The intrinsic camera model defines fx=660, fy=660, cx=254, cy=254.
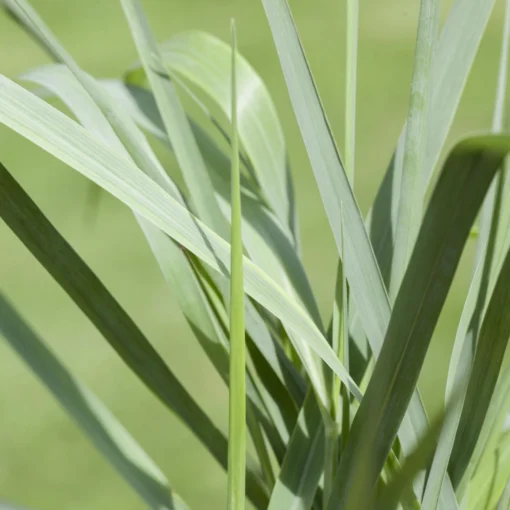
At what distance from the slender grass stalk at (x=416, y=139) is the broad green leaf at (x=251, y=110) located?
0.09 m

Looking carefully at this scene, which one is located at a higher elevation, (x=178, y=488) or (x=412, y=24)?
(x=412, y=24)

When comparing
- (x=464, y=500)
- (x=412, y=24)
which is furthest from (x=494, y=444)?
(x=412, y=24)

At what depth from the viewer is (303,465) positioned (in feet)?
0.82

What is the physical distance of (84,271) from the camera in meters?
0.25

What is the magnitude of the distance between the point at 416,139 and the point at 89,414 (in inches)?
6.1

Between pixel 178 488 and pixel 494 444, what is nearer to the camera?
pixel 494 444

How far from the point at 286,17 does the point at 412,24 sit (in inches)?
39.6

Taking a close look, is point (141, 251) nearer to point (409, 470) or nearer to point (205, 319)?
point (205, 319)

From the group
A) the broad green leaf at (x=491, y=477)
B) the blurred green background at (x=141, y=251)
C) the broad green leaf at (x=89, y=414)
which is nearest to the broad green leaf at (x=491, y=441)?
the broad green leaf at (x=491, y=477)

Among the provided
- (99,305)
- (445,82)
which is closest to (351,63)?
(445,82)

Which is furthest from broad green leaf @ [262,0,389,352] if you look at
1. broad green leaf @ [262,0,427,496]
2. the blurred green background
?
the blurred green background

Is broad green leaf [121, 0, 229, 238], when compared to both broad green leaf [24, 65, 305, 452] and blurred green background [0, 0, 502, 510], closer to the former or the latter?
broad green leaf [24, 65, 305, 452]

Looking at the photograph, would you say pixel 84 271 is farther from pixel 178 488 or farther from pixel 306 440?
pixel 178 488

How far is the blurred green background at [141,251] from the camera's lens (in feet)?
1.93
